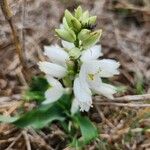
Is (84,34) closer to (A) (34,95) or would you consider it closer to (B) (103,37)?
(A) (34,95)

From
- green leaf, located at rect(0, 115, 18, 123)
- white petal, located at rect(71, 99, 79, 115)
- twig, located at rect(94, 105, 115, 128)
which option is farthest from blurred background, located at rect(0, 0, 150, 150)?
green leaf, located at rect(0, 115, 18, 123)

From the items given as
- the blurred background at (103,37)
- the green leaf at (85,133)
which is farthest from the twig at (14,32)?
the green leaf at (85,133)

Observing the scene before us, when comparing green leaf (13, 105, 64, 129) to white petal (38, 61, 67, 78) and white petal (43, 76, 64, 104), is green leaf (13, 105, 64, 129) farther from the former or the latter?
white petal (38, 61, 67, 78)

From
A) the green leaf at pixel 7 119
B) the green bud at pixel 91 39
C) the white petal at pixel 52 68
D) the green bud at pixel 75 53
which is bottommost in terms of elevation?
the green leaf at pixel 7 119

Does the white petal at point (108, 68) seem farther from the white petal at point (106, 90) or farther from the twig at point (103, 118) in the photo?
the twig at point (103, 118)

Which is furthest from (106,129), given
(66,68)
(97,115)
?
(66,68)

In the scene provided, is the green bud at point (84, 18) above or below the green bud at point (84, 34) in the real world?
above

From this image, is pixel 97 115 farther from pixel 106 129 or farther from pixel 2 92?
pixel 2 92
